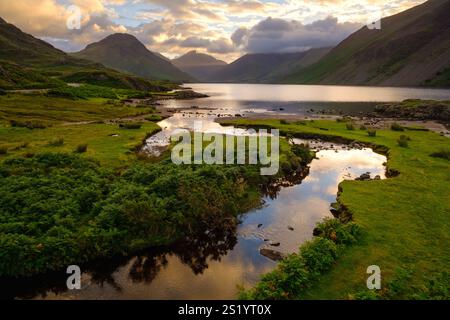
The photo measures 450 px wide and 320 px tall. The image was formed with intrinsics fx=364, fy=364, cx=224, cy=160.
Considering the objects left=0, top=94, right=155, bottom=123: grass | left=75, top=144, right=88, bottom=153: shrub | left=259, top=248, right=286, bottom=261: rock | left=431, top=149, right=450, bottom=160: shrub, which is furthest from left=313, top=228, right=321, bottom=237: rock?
left=0, top=94, right=155, bottom=123: grass

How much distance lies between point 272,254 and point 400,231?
28.0 feet

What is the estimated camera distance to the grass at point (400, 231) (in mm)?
17875

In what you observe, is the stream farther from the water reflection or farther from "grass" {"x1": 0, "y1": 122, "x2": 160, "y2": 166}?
"grass" {"x1": 0, "y1": 122, "x2": 160, "y2": 166}

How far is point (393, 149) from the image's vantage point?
173 feet

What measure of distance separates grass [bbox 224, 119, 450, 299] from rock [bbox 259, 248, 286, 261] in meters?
3.94

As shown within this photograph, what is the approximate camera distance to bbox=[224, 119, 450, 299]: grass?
17875 mm

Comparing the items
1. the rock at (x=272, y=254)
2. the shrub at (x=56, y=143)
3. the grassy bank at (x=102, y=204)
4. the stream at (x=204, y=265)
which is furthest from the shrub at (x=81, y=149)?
the rock at (x=272, y=254)

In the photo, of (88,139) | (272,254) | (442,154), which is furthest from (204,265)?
(442,154)

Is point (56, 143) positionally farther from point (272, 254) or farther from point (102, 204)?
point (272, 254)

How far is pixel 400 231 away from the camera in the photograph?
23.7 meters

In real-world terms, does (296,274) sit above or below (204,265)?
above
